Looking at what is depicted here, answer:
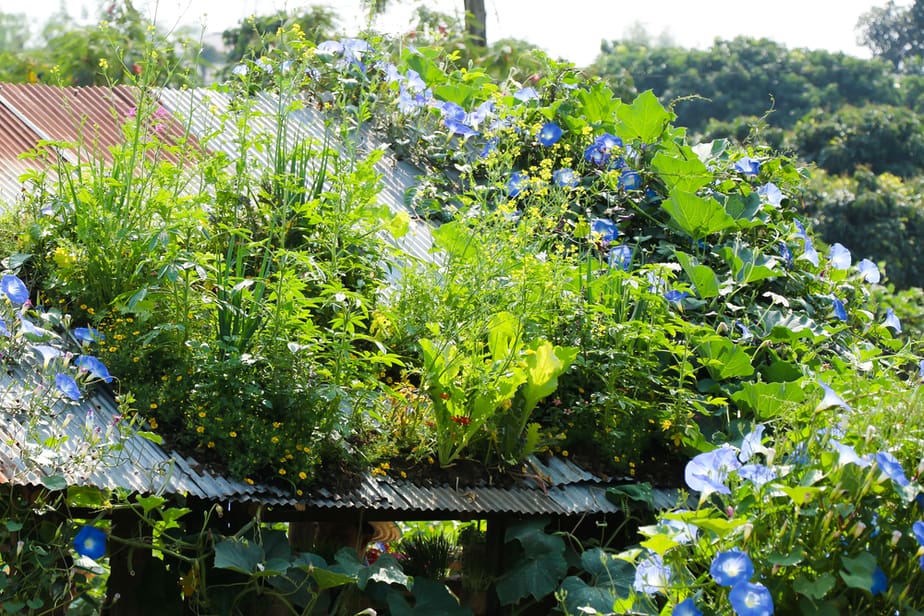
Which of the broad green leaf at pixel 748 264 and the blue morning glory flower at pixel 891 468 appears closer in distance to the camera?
the blue morning glory flower at pixel 891 468

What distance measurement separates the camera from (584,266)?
4914mm

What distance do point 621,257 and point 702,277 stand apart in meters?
0.37

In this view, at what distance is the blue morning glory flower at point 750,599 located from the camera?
9.52 feet

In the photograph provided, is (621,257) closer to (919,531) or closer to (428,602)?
(428,602)

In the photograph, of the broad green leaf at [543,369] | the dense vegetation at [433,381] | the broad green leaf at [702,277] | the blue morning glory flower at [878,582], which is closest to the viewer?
the blue morning glory flower at [878,582]

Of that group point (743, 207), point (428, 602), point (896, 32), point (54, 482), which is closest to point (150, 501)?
point (54, 482)

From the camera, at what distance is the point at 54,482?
10.3ft

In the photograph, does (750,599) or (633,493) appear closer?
(750,599)

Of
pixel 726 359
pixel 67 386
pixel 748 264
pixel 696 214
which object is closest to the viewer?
pixel 67 386

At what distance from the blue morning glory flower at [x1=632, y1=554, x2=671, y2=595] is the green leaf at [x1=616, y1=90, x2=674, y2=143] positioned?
3.25 m

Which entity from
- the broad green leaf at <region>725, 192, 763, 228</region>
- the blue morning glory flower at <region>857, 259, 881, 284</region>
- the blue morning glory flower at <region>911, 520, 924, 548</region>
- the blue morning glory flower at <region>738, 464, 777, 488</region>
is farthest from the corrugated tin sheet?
the blue morning glory flower at <region>857, 259, 881, 284</region>

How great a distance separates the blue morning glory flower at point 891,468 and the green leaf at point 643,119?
3265mm

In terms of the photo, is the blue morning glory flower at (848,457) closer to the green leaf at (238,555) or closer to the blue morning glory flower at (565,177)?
the green leaf at (238,555)

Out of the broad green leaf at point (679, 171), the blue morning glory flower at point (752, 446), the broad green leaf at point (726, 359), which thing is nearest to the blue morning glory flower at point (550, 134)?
the broad green leaf at point (679, 171)
